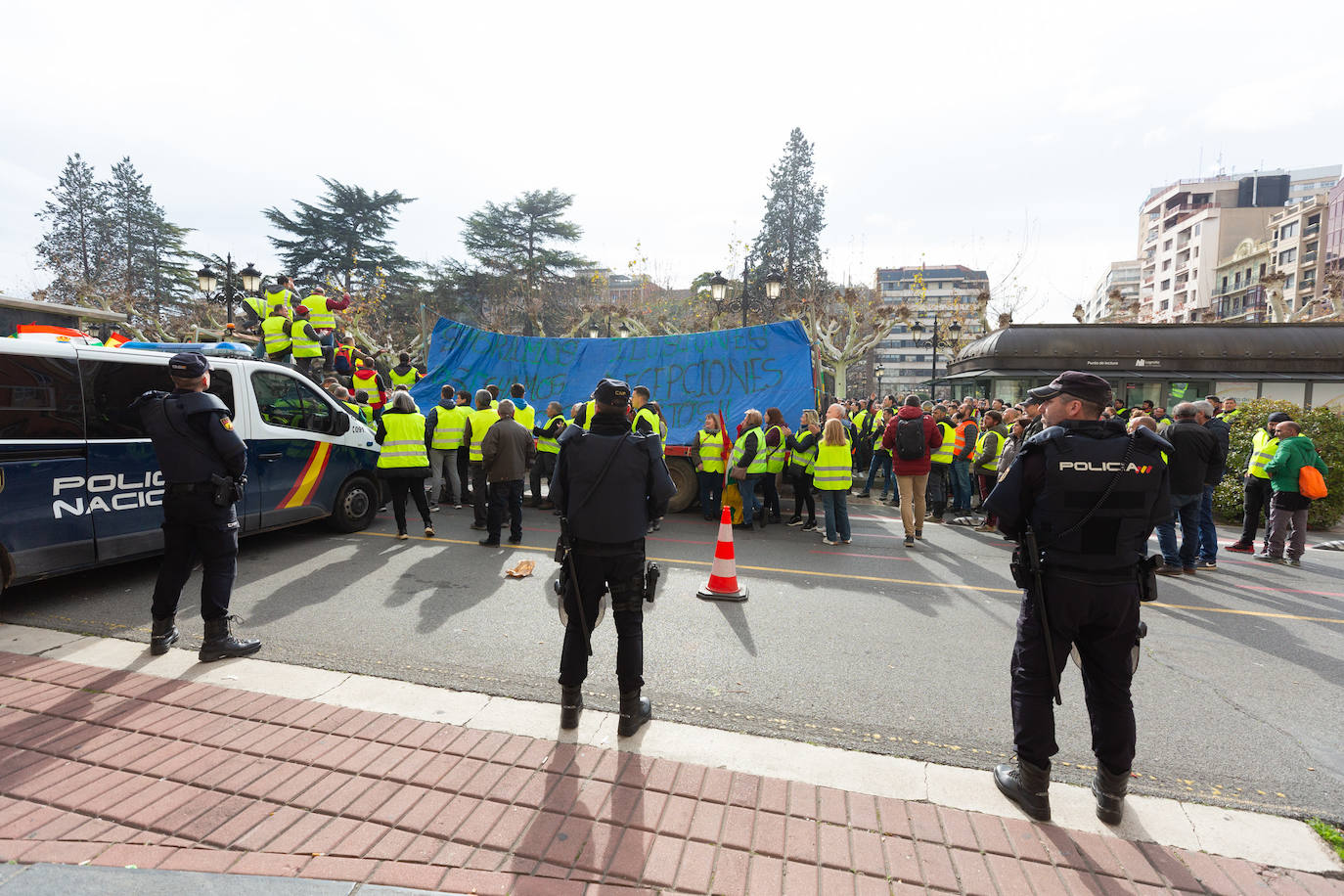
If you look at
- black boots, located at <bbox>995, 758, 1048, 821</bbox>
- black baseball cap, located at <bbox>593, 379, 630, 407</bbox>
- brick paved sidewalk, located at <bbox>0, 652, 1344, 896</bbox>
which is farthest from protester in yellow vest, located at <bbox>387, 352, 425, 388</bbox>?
black boots, located at <bbox>995, 758, 1048, 821</bbox>

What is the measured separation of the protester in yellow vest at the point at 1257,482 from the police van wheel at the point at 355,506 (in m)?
11.4

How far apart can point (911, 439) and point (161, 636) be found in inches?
310

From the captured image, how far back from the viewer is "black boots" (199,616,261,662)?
422 centimetres

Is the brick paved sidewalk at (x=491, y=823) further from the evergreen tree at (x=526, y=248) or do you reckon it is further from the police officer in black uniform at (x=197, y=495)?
the evergreen tree at (x=526, y=248)

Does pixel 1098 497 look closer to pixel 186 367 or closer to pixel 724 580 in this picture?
pixel 724 580

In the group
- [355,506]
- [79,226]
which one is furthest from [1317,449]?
[79,226]

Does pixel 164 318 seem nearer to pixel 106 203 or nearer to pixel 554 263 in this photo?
pixel 106 203

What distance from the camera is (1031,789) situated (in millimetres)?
2859

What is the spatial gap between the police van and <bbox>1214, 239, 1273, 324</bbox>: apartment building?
75870 millimetres

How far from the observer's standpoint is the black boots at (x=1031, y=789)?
9.29 feet

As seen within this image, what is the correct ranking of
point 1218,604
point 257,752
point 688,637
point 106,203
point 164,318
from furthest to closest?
1. point 106,203
2. point 164,318
3. point 1218,604
4. point 688,637
5. point 257,752

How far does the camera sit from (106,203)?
45.5m

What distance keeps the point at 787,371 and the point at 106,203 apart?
5746 centimetres

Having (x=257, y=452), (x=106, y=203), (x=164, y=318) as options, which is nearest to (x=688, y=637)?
(x=257, y=452)
